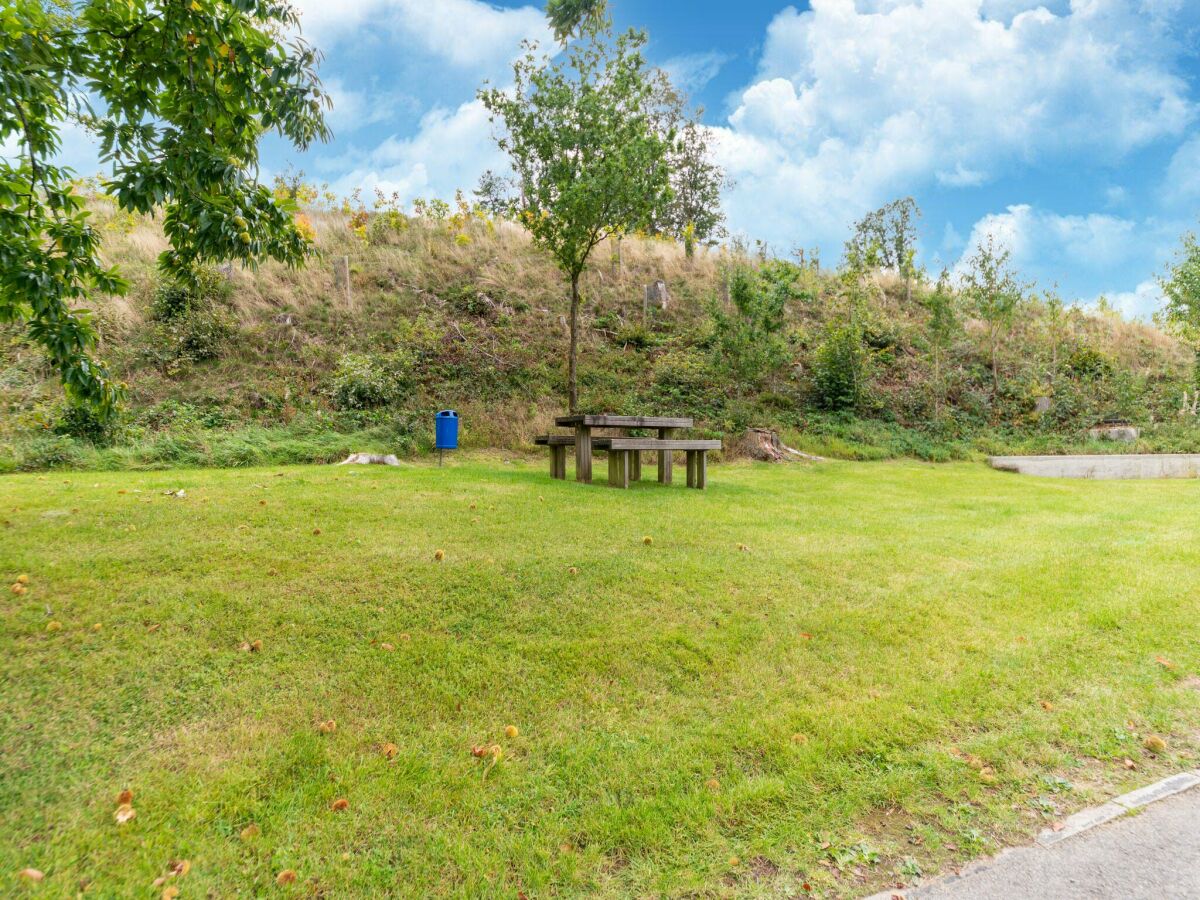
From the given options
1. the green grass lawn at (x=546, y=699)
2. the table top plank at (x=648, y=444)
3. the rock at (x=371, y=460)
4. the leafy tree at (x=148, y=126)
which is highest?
the leafy tree at (x=148, y=126)

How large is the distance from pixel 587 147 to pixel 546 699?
11.5m

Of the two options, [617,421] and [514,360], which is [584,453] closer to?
[617,421]

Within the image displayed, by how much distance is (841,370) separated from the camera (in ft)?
53.6

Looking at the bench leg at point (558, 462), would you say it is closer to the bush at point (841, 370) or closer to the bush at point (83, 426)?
the bush at point (83, 426)

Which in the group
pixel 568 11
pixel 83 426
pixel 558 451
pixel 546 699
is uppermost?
pixel 568 11

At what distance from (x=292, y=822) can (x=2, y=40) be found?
433cm

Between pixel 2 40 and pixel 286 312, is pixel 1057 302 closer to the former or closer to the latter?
pixel 286 312

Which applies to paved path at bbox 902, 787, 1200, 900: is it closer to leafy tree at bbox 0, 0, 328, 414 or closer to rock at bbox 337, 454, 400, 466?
leafy tree at bbox 0, 0, 328, 414

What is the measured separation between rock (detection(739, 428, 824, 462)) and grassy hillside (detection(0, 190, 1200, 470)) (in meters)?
0.81

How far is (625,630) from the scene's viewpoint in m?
3.84

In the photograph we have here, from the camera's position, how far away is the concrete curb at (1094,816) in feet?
7.10

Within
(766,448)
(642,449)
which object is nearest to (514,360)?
(766,448)

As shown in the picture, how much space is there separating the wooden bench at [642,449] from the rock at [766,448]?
441 centimetres

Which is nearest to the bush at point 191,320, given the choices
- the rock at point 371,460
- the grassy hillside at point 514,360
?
the grassy hillside at point 514,360
